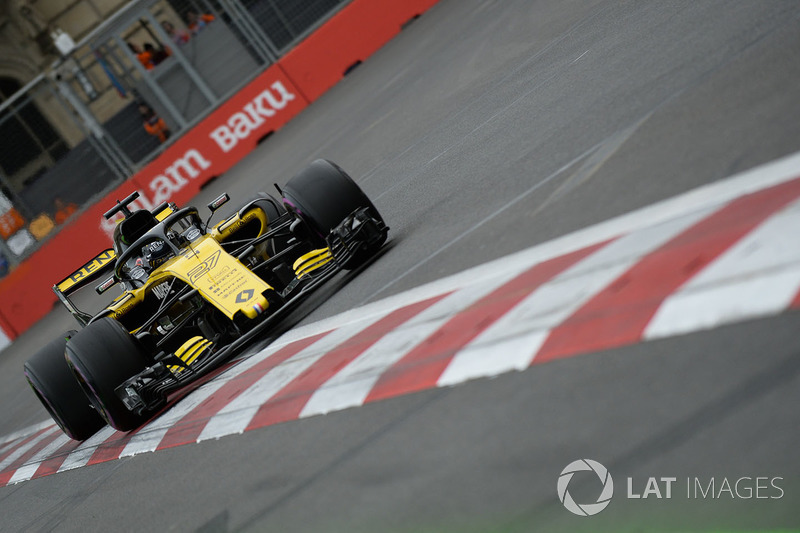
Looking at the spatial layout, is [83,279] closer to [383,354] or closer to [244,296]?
[244,296]

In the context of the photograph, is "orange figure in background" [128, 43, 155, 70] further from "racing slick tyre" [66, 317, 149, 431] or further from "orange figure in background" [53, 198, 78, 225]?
"racing slick tyre" [66, 317, 149, 431]

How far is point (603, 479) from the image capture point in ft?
11.1

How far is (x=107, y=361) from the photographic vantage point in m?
7.26

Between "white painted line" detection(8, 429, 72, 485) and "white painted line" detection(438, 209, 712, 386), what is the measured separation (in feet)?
17.9

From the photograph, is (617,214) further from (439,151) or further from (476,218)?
(439,151)

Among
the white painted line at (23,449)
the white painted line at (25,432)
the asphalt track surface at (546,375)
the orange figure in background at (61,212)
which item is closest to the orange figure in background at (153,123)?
the orange figure in background at (61,212)

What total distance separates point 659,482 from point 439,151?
24.8 ft

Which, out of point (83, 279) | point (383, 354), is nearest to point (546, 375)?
point (383, 354)

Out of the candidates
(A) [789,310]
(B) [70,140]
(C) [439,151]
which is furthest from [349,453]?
(B) [70,140]

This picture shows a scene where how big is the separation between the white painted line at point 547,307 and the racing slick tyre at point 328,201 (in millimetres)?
3119

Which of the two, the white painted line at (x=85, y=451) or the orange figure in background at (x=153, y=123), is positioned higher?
the orange figure in background at (x=153, y=123)

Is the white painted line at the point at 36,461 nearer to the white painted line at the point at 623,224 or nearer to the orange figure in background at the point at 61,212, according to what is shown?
the white painted line at the point at 623,224

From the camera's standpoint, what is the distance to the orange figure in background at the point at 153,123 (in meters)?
18.6

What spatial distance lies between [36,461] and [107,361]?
258 centimetres
